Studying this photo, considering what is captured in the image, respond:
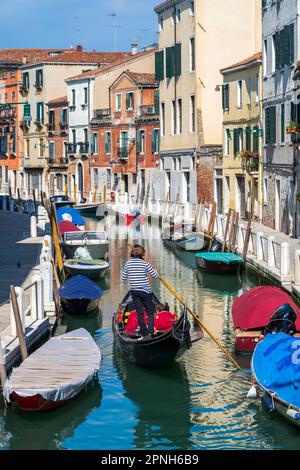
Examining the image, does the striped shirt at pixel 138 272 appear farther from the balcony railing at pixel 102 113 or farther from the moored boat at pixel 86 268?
the balcony railing at pixel 102 113

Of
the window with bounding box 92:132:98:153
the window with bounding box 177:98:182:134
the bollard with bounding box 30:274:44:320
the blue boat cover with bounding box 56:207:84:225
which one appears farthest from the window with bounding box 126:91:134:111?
the bollard with bounding box 30:274:44:320

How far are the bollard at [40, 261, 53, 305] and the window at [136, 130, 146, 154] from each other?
3434cm

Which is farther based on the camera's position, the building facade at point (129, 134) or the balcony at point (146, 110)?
the balcony at point (146, 110)

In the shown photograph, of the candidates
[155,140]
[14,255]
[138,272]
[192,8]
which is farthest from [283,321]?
[155,140]

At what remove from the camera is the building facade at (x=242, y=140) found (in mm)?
35031

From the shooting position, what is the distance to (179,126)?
1768 inches

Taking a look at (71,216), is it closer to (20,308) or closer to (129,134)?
(129,134)

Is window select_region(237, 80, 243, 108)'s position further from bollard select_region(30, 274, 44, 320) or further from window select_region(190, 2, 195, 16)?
bollard select_region(30, 274, 44, 320)

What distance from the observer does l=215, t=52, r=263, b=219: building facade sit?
3503 cm

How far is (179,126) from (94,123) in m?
13.6

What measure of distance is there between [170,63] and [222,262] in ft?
72.8

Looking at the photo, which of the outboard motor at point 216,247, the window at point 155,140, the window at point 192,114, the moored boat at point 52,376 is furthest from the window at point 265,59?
the moored boat at point 52,376

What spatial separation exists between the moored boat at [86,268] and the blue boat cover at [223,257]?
10.2 feet

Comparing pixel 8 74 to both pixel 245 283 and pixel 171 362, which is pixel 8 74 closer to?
pixel 245 283
